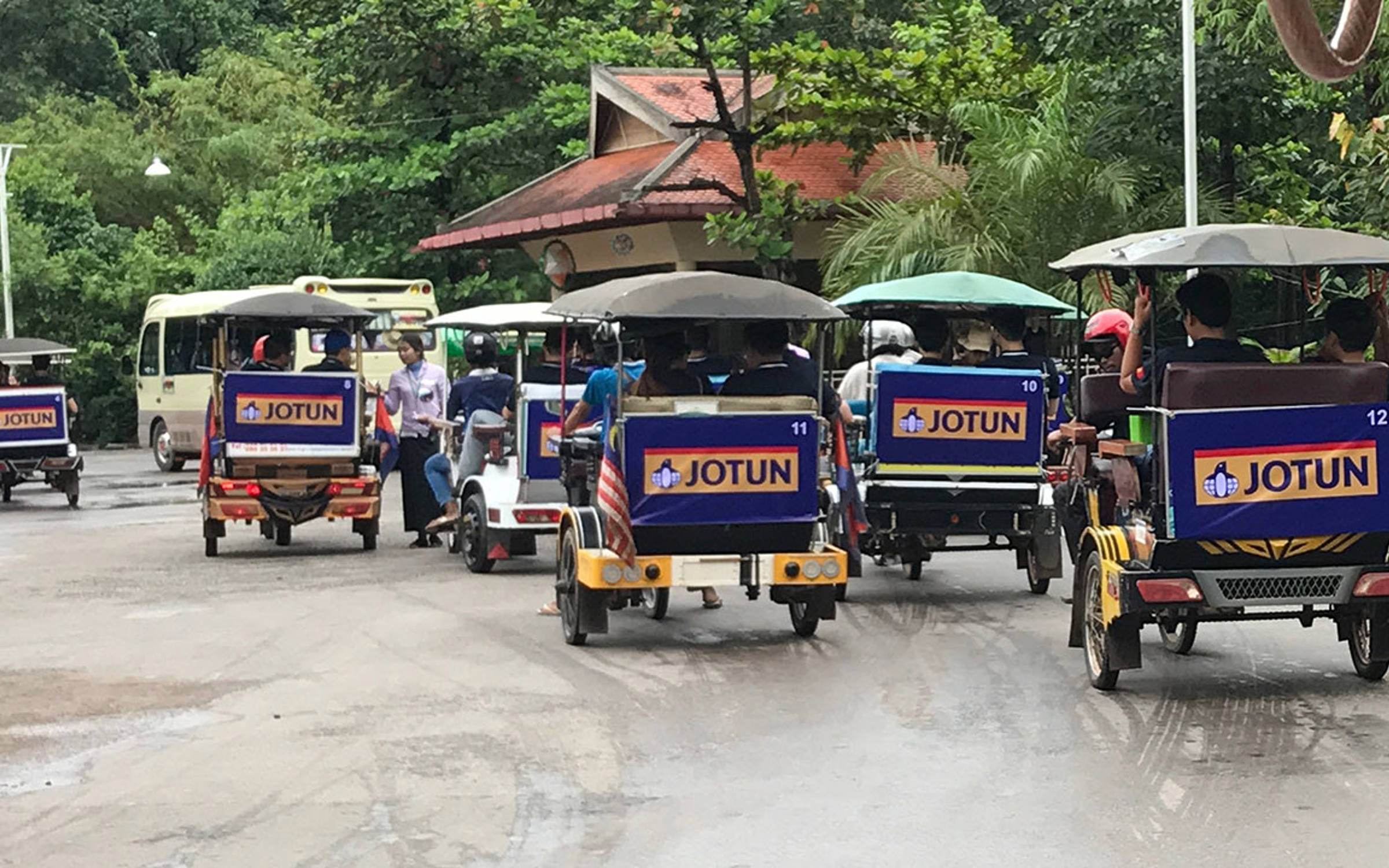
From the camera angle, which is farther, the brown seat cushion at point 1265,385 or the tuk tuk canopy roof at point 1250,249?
the tuk tuk canopy roof at point 1250,249

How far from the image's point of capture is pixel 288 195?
48000 mm

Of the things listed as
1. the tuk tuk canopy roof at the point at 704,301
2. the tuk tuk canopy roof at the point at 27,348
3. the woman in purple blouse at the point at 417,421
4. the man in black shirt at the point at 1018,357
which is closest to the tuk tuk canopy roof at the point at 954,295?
the man in black shirt at the point at 1018,357

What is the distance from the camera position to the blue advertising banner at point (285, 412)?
1906 centimetres

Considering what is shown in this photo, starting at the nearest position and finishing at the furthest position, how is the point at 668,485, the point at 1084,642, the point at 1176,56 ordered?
the point at 1084,642
the point at 668,485
the point at 1176,56

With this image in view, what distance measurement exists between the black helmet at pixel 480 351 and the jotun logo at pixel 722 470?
6.09 m

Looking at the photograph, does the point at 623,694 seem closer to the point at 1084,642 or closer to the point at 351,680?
the point at 351,680

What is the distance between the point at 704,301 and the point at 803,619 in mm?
1998

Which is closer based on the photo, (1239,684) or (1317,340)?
(1239,684)

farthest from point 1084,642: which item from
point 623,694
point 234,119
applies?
point 234,119

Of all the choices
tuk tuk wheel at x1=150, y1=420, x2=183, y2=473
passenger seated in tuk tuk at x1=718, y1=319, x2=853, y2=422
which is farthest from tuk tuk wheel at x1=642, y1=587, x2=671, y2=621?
tuk tuk wheel at x1=150, y1=420, x2=183, y2=473

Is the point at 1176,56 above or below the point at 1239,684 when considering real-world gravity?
above

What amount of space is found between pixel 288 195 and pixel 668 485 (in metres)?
37.0

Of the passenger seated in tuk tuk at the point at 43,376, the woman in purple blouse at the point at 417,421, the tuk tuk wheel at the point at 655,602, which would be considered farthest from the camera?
the passenger seated in tuk tuk at the point at 43,376

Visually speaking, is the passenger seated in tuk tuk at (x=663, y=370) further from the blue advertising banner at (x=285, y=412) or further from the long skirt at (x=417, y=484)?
the long skirt at (x=417, y=484)
